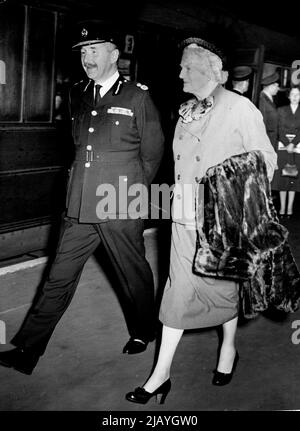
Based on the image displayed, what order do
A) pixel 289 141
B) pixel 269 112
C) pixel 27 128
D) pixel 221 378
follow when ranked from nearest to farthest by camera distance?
pixel 221 378, pixel 27 128, pixel 269 112, pixel 289 141

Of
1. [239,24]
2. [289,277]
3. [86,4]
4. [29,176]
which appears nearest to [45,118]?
[29,176]

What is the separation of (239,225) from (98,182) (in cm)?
95

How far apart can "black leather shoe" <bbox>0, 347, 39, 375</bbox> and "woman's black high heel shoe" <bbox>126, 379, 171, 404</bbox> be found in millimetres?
626

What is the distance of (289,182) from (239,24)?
9.12 feet

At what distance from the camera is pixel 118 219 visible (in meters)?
3.33

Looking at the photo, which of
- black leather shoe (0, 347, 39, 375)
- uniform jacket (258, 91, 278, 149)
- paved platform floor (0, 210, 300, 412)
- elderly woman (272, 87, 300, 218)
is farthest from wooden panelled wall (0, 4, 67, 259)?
elderly woman (272, 87, 300, 218)

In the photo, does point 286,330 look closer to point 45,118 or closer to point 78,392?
point 78,392

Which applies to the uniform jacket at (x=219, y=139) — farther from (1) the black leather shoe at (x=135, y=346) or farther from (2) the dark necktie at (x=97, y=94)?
(1) the black leather shoe at (x=135, y=346)

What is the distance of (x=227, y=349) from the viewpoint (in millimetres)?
3162

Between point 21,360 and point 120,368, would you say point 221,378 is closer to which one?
point 120,368

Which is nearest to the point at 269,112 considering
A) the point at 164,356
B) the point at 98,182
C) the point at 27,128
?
the point at 27,128

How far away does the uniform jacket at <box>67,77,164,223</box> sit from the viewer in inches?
129

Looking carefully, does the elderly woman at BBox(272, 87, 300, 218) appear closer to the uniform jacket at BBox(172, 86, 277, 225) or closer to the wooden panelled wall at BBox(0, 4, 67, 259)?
the wooden panelled wall at BBox(0, 4, 67, 259)

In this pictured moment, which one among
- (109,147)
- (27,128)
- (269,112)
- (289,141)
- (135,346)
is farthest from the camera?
(289,141)
